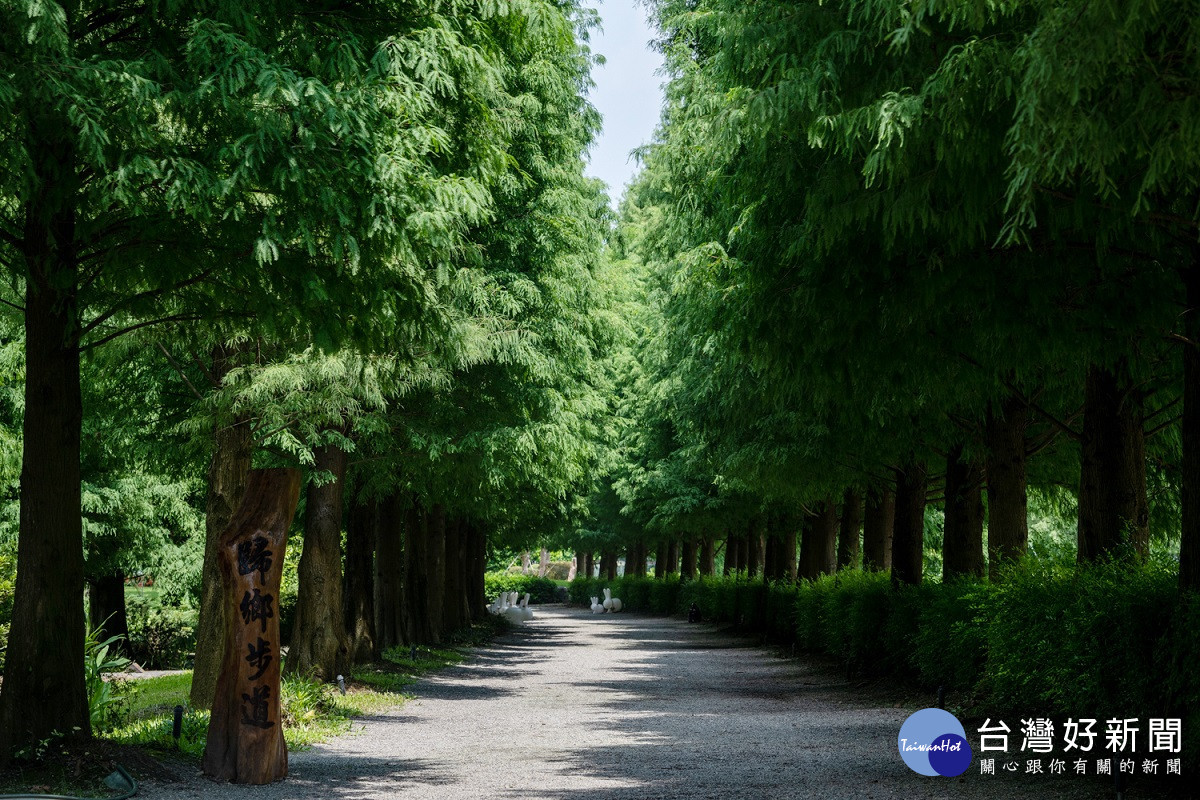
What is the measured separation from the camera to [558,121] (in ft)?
59.8

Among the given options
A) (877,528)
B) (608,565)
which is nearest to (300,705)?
(877,528)

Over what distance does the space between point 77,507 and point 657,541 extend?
43544 millimetres

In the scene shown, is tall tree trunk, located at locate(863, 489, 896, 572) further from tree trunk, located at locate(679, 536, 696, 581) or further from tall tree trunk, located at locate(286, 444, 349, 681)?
tree trunk, located at locate(679, 536, 696, 581)

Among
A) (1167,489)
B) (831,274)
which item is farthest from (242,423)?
(1167,489)

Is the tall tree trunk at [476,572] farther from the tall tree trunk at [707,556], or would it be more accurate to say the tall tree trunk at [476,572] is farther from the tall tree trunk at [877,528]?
the tall tree trunk at [877,528]

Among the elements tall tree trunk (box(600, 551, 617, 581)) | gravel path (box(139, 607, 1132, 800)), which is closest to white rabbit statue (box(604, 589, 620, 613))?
tall tree trunk (box(600, 551, 617, 581))

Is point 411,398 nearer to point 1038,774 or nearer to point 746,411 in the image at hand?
point 746,411

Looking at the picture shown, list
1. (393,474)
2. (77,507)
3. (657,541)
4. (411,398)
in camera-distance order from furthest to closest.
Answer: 1. (657,541)
2. (393,474)
3. (411,398)
4. (77,507)

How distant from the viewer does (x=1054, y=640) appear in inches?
353

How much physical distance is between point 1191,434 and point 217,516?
30.6 ft

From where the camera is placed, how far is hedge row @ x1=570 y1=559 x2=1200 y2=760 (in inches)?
280

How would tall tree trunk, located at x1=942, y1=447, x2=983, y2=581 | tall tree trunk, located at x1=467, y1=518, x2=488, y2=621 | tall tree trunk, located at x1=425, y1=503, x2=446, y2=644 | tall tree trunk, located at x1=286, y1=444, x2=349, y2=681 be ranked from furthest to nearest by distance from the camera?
1. tall tree trunk, located at x1=467, y1=518, x2=488, y2=621
2. tall tree trunk, located at x1=425, y1=503, x2=446, y2=644
3. tall tree trunk, located at x1=942, y1=447, x2=983, y2=581
4. tall tree trunk, located at x1=286, y1=444, x2=349, y2=681

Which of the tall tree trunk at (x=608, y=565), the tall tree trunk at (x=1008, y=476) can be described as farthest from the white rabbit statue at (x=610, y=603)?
the tall tree trunk at (x=1008, y=476)

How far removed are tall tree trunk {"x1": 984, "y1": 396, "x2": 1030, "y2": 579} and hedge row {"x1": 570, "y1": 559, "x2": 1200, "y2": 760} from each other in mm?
1073
